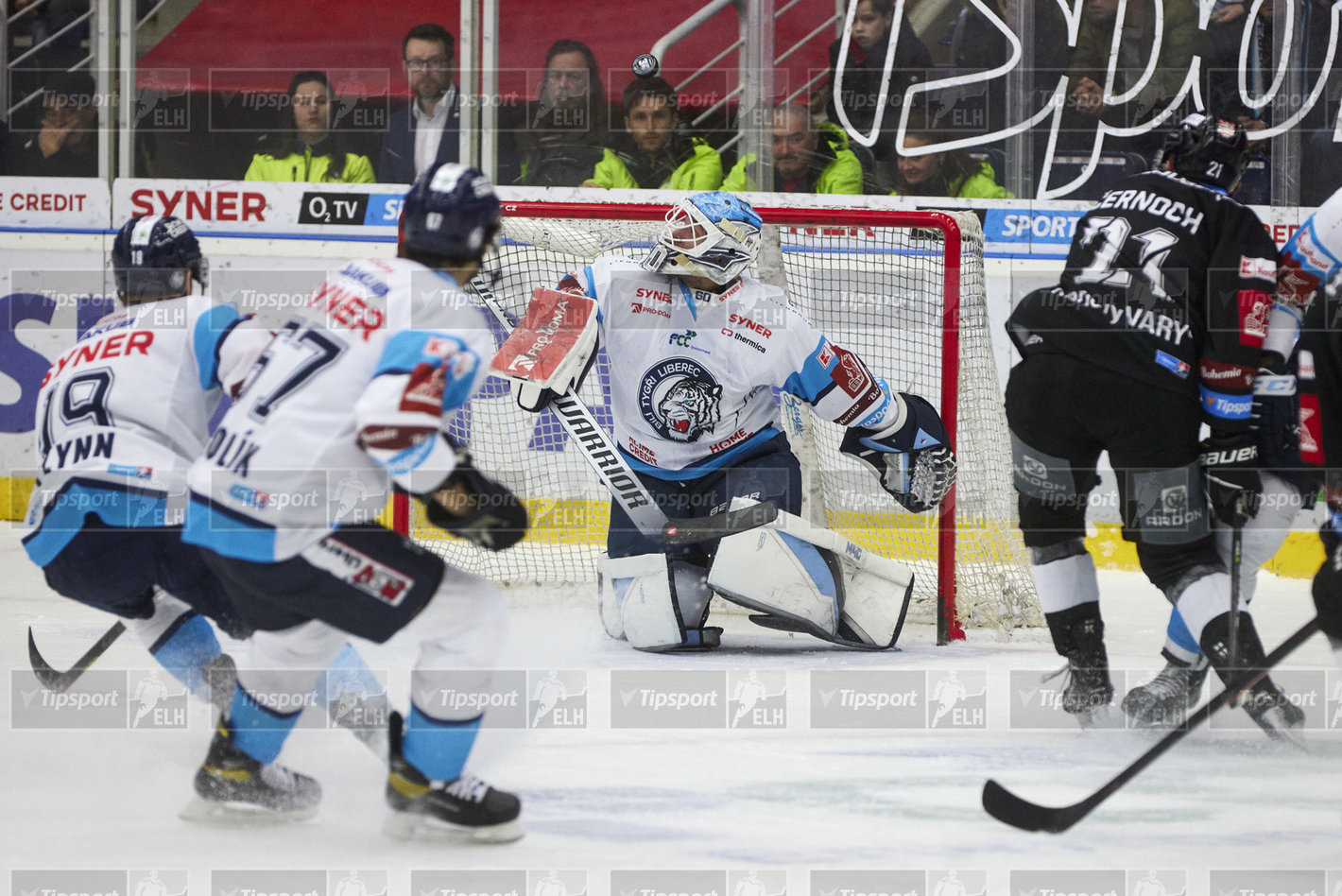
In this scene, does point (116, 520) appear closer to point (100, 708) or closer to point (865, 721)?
point (100, 708)

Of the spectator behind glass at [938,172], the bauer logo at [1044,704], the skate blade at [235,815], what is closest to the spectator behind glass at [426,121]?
the spectator behind glass at [938,172]

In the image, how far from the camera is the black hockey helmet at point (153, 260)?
279cm

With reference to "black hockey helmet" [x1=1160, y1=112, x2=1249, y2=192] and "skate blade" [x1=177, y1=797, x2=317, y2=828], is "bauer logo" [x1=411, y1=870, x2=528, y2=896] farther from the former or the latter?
"black hockey helmet" [x1=1160, y1=112, x2=1249, y2=192]

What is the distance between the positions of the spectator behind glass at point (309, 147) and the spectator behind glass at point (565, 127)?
0.74m

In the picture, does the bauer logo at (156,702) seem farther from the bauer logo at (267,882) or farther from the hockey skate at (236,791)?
the bauer logo at (267,882)

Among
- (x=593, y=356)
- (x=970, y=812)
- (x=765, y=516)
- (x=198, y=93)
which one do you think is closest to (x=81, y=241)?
(x=198, y=93)

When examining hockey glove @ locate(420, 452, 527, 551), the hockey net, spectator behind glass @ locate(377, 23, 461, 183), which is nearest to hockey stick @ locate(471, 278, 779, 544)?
the hockey net

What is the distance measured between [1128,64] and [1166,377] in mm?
3223

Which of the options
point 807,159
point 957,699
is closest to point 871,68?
point 807,159

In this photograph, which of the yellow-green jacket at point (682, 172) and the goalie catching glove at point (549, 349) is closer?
the goalie catching glove at point (549, 349)

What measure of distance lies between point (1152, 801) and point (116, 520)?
6.53 feet

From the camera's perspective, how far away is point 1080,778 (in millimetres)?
2711

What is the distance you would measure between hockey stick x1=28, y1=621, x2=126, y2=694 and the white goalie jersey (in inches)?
60.3

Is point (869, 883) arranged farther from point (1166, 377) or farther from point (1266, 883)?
point (1166, 377)
